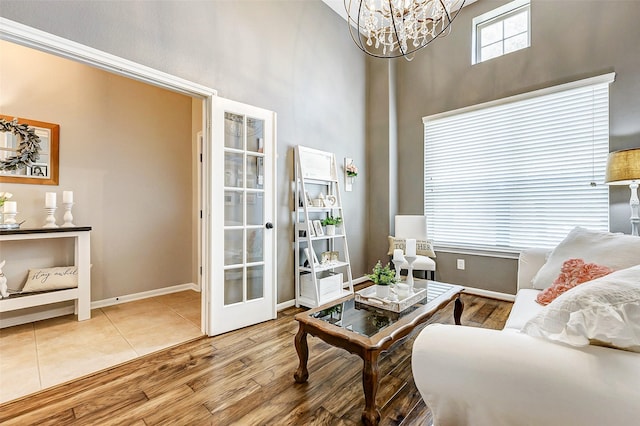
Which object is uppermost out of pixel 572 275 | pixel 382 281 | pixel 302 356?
pixel 572 275

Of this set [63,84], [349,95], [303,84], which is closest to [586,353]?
[303,84]

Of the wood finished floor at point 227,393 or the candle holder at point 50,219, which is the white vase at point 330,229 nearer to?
the wood finished floor at point 227,393

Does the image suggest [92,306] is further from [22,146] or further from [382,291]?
[382,291]

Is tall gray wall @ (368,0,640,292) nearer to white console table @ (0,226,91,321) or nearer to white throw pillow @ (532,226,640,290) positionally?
white throw pillow @ (532,226,640,290)

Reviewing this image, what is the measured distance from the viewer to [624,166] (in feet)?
7.49

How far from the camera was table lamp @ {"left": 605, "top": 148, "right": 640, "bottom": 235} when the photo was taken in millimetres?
2244

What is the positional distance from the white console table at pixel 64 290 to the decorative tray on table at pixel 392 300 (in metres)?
2.65

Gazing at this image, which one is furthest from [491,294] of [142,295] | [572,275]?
[142,295]

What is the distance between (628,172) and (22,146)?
536 centimetres

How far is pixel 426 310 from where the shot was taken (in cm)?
183

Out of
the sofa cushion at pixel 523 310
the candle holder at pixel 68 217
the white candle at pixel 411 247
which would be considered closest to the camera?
the sofa cushion at pixel 523 310

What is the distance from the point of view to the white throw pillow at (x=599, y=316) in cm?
76

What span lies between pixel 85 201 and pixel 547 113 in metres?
5.23

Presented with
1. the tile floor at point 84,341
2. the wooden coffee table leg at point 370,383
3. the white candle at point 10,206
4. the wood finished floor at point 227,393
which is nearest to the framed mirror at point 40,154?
the white candle at point 10,206
